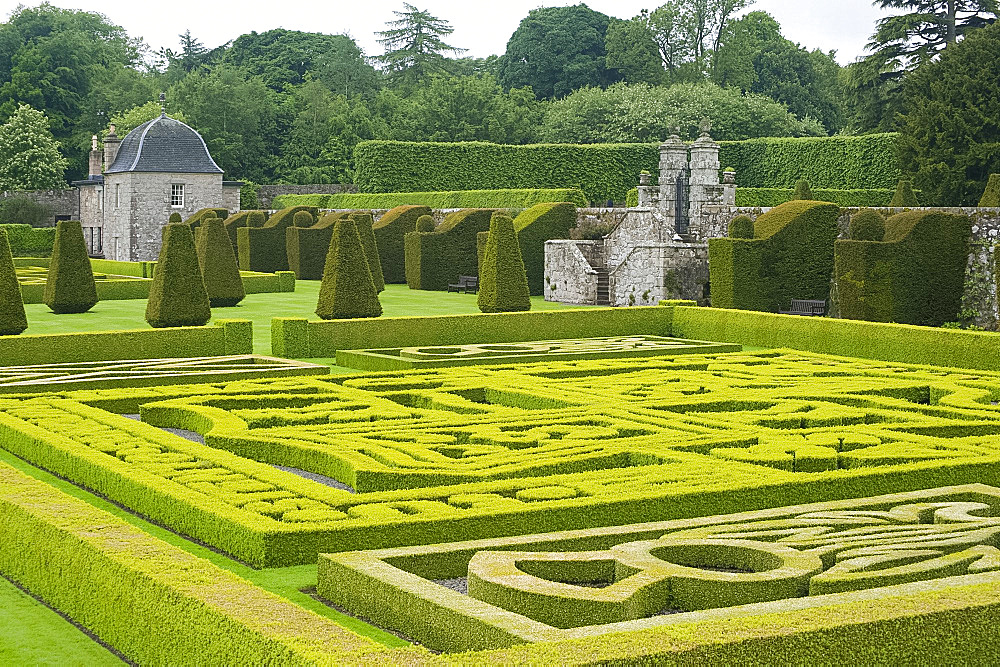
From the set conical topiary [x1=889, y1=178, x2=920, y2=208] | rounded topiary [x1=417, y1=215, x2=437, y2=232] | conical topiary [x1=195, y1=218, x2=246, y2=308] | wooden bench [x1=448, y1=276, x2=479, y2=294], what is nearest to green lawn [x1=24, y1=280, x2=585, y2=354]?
conical topiary [x1=195, y1=218, x2=246, y2=308]

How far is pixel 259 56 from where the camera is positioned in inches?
3420

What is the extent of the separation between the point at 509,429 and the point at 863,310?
13.7 metres

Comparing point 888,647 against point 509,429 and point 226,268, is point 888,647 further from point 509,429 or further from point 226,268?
point 226,268

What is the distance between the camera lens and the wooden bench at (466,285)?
3781 cm

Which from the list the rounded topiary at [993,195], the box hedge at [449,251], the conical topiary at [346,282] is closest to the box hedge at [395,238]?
the box hedge at [449,251]

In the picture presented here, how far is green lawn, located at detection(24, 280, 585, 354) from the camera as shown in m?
26.0

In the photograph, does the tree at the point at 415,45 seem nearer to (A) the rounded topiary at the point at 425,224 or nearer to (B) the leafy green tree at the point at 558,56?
(B) the leafy green tree at the point at 558,56

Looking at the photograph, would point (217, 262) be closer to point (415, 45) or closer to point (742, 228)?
point (742, 228)

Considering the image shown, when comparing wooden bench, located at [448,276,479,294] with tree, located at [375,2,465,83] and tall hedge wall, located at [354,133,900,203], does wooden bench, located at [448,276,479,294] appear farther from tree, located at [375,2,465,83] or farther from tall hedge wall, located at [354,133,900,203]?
tree, located at [375,2,465,83]

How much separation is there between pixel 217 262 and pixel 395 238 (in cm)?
1109

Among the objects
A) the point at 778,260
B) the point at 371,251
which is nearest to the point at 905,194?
the point at 778,260

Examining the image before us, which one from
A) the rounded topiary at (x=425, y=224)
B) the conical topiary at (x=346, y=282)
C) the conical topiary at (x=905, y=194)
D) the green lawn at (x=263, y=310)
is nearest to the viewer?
the conical topiary at (x=346, y=282)

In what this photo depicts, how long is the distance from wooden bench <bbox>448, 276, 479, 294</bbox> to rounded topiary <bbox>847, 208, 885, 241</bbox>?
13.7m

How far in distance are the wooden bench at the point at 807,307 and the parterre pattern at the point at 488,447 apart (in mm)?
9651
